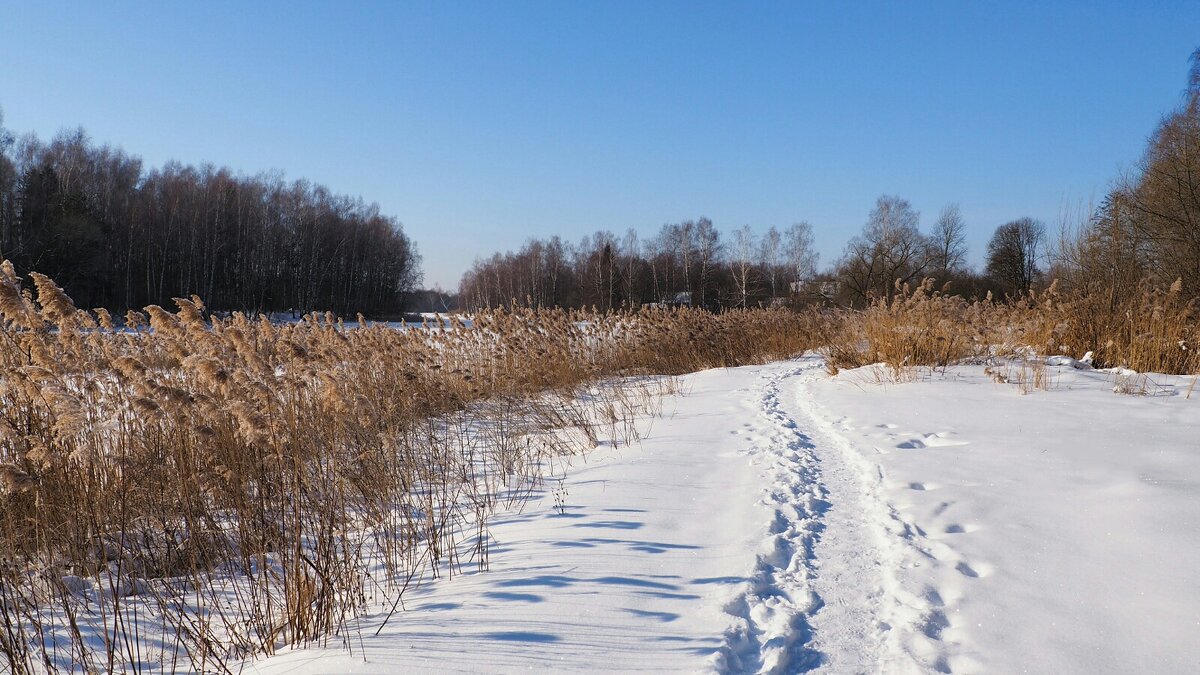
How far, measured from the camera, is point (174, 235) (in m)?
35.1

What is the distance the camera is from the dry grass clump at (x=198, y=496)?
2.21 metres

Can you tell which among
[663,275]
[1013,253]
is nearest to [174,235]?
[663,275]

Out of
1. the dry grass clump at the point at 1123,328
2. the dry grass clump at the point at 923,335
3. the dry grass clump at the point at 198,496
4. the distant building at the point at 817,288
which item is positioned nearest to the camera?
the dry grass clump at the point at 198,496

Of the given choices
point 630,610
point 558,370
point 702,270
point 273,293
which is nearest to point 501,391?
point 558,370

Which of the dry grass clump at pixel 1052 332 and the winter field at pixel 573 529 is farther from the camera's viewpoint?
the dry grass clump at pixel 1052 332

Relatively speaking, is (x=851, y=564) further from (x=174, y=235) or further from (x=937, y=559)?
(x=174, y=235)

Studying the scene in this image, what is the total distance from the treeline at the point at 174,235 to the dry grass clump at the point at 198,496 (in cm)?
2875

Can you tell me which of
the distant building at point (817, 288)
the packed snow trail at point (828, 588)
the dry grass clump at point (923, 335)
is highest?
the distant building at point (817, 288)

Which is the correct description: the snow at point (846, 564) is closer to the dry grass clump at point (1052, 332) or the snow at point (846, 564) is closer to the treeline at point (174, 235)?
the dry grass clump at point (1052, 332)

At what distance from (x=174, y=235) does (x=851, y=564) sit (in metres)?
42.2

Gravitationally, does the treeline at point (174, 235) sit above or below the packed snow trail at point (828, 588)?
above

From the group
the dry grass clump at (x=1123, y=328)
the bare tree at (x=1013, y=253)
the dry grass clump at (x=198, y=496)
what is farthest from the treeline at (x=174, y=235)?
the bare tree at (x=1013, y=253)

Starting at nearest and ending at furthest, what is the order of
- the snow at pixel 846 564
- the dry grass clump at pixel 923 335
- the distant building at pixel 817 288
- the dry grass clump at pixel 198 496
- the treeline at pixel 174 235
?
1. the snow at pixel 846 564
2. the dry grass clump at pixel 198 496
3. the dry grass clump at pixel 923 335
4. the treeline at pixel 174 235
5. the distant building at pixel 817 288

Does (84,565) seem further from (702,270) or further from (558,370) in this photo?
(702,270)
